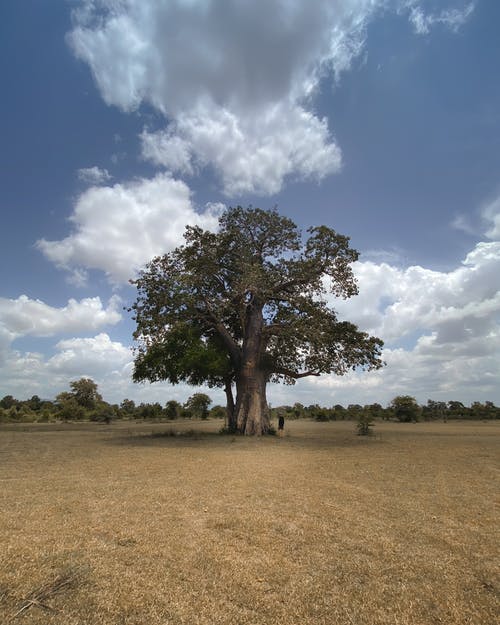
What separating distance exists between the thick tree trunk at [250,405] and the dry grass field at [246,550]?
1328 cm

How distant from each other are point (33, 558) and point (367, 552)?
12.4 ft

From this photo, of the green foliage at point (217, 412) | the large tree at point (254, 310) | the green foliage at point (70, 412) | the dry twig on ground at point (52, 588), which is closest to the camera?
the dry twig on ground at point (52, 588)

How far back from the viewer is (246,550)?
4547 millimetres

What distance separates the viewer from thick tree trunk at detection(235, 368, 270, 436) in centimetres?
2238

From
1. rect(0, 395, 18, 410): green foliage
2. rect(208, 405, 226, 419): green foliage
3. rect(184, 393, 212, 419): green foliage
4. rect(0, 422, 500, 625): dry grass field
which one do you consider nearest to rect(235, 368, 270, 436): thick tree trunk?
rect(0, 422, 500, 625): dry grass field

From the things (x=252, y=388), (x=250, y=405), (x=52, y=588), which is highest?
(x=252, y=388)

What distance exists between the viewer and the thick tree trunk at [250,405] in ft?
73.4

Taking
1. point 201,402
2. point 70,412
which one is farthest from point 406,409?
point 70,412

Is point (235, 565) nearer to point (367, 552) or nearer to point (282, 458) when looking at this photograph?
point (367, 552)

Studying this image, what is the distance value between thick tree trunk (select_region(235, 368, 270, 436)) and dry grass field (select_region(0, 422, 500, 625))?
13279 mm

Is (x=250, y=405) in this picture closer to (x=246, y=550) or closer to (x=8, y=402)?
(x=246, y=550)

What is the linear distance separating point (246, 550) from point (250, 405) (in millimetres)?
18148

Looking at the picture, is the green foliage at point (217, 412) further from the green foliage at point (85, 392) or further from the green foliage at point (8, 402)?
the green foliage at point (8, 402)

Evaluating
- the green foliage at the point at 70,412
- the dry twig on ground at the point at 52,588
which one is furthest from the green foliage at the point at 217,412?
the dry twig on ground at the point at 52,588
